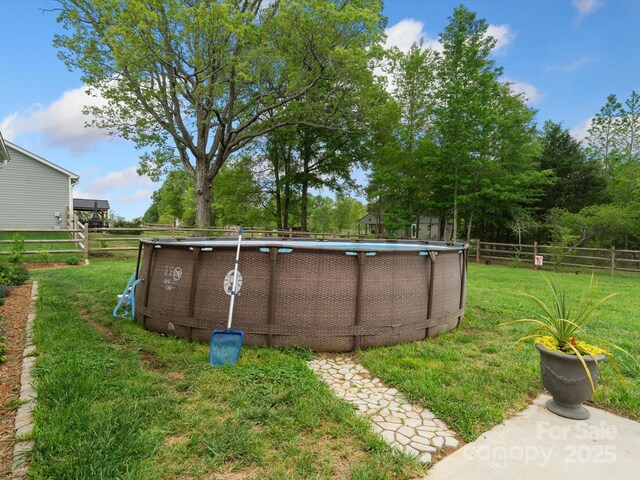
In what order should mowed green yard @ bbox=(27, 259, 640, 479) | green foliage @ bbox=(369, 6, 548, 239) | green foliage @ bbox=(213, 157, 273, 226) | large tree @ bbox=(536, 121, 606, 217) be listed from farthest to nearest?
green foliage @ bbox=(213, 157, 273, 226)
large tree @ bbox=(536, 121, 606, 217)
green foliage @ bbox=(369, 6, 548, 239)
mowed green yard @ bbox=(27, 259, 640, 479)

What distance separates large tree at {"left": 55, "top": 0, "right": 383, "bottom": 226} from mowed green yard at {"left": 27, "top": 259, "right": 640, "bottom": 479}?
11.9 meters

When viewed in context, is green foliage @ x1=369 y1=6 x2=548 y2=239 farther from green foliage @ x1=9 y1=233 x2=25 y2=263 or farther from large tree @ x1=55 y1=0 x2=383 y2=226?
green foliage @ x1=9 y1=233 x2=25 y2=263

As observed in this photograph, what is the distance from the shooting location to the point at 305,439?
7.46 ft

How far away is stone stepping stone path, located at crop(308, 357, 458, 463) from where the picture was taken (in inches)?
90.3

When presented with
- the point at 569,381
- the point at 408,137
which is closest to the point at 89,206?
the point at 408,137

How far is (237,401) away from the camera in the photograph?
8.93 feet

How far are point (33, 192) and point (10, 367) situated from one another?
1868cm

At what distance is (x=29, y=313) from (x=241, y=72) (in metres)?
11.4

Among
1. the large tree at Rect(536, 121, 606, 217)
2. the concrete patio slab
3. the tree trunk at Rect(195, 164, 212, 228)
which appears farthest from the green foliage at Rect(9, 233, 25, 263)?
the large tree at Rect(536, 121, 606, 217)

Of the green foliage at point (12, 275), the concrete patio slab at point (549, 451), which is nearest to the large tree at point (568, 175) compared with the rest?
the concrete patio slab at point (549, 451)

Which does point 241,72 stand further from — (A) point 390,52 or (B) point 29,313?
(B) point 29,313

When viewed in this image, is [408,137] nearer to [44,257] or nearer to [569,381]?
[44,257]

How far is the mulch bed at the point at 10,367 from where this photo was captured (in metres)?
2.11

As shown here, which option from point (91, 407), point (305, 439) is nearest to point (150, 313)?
point (91, 407)
